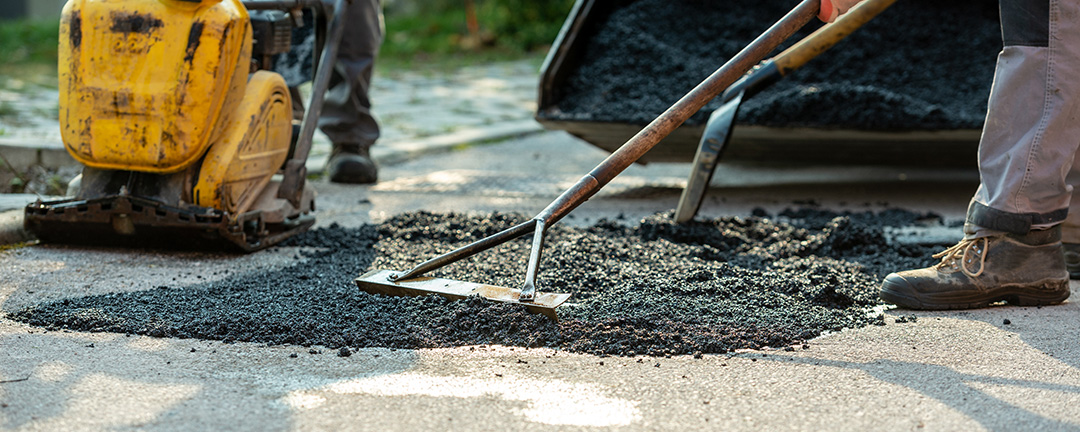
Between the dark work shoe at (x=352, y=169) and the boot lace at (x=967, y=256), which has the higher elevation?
the boot lace at (x=967, y=256)

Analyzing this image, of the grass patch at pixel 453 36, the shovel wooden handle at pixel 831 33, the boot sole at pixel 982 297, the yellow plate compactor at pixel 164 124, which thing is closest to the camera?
the boot sole at pixel 982 297

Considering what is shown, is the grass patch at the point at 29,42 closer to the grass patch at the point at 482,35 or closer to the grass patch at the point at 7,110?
the grass patch at the point at 7,110

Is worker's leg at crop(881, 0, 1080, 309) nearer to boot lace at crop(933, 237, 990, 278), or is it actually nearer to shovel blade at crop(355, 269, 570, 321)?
boot lace at crop(933, 237, 990, 278)

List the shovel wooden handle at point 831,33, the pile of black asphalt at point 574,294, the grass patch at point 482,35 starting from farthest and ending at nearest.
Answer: the grass patch at point 482,35 < the shovel wooden handle at point 831,33 < the pile of black asphalt at point 574,294

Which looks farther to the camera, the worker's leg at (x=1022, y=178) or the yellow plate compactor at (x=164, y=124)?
the yellow plate compactor at (x=164, y=124)

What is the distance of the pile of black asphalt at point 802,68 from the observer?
4105 millimetres

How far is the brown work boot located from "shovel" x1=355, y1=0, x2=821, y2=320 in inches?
27.2

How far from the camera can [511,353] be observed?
2.16 metres

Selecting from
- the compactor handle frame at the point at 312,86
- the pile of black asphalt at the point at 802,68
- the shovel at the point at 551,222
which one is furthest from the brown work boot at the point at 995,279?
the compactor handle frame at the point at 312,86

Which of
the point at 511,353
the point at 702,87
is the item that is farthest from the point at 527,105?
the point at 511,353

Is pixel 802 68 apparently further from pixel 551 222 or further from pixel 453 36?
pixel 453 36

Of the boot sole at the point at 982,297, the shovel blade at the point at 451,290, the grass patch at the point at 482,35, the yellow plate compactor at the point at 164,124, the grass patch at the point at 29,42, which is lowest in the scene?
the grass patch at the point at 482,35

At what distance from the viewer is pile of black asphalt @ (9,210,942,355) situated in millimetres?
2242

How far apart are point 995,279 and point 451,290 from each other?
1408mm
